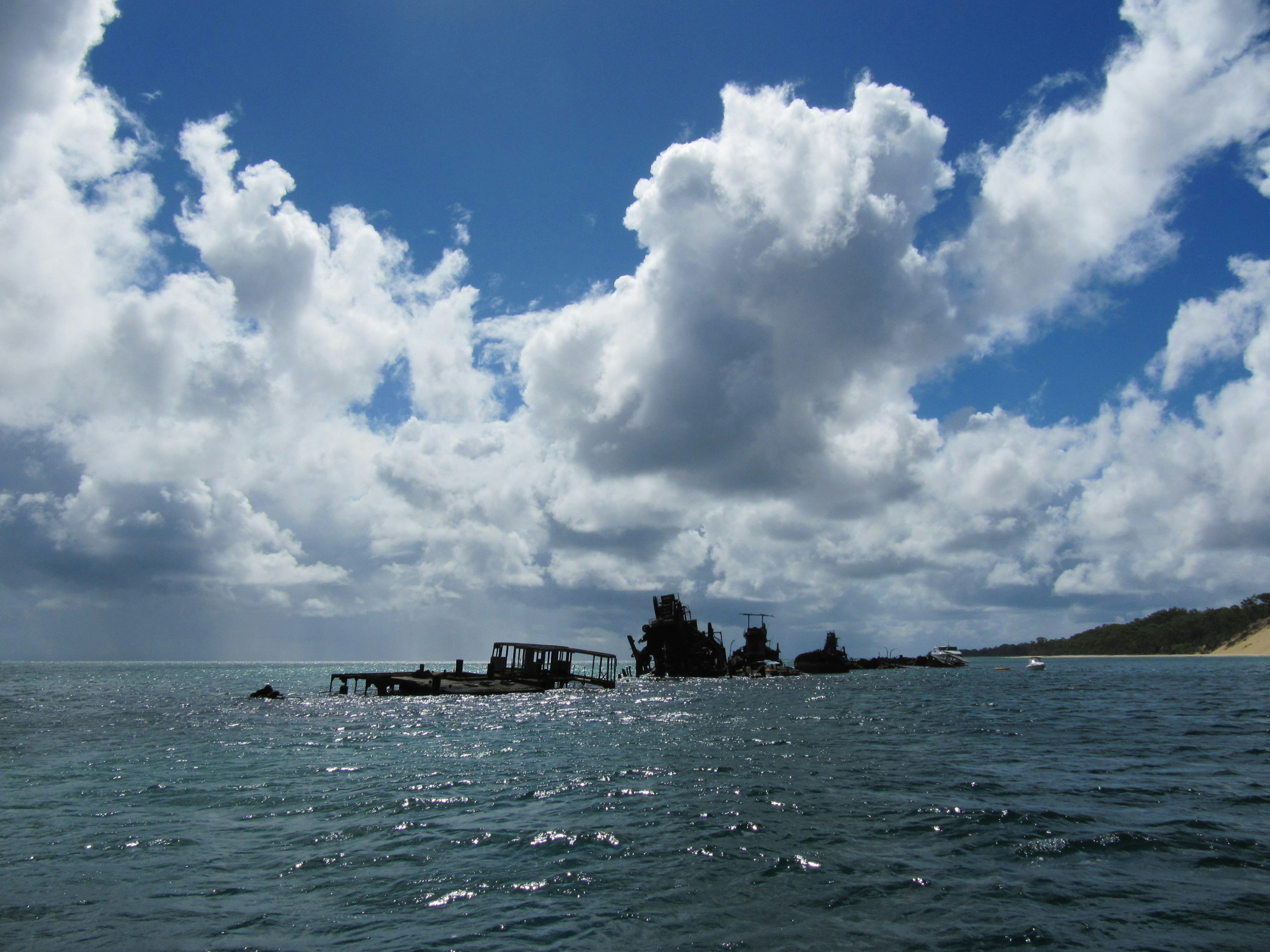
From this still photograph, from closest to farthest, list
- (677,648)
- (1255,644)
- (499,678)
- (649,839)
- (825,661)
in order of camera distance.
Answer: (649,839)
(499,678)
(677,648)
(825,661)
(1255,644)

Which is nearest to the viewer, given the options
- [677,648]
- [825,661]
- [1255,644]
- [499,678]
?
[499,678]

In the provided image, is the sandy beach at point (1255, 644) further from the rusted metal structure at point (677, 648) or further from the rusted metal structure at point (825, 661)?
the rusted metal structure at point (677, 648)

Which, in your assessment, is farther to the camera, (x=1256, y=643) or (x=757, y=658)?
(x=1256, y=643)

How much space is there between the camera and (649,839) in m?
14.5

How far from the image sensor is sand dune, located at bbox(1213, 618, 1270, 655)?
187000 millimetres

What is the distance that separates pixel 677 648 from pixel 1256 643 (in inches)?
7738

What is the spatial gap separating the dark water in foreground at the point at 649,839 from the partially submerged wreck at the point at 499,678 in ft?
85.2

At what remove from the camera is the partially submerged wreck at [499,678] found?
192ft

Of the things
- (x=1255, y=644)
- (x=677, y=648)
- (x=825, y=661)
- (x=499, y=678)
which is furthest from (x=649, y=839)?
(x=1255, y=644)

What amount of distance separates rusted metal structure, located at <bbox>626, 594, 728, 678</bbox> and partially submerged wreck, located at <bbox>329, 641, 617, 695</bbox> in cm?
790

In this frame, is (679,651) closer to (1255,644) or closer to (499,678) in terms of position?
(499,678)

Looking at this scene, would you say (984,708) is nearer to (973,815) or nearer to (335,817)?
(973,815)

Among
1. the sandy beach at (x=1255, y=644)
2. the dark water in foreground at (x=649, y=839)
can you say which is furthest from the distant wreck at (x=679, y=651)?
the sandy beach at (x=1255, y=644)

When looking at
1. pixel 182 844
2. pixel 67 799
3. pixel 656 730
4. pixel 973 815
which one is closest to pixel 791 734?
pixel 656 730
